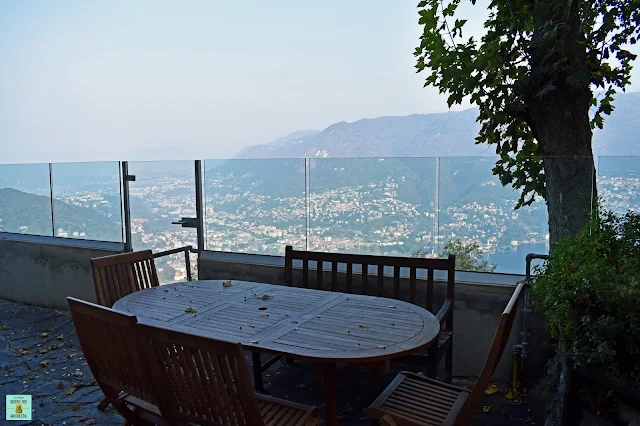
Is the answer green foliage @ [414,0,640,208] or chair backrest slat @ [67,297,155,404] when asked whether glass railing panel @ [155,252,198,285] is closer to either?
chair backrest slat @ [67,297,155,404]

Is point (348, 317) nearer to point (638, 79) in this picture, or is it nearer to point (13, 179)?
point (638, 79)

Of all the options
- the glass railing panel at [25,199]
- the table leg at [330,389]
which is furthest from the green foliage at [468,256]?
the glass railing panel at [25,199]

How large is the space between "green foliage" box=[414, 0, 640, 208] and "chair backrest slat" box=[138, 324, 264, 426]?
277cm

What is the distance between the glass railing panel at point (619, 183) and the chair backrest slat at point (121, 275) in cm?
344

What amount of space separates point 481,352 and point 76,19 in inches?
469

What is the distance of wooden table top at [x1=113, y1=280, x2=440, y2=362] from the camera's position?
95.7 inches

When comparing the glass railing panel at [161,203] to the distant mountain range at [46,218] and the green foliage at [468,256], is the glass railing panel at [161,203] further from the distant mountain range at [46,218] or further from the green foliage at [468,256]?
the green foliage at [468,256]

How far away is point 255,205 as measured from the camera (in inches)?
196

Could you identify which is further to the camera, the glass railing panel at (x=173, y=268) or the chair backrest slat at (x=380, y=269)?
the glass railing panel at (x=173, y=268)

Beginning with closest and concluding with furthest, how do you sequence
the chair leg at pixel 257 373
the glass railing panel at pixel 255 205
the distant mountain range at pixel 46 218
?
the chair leg at pixel 257 373, the glass railing panel at pixel 255 205, the distant mountain range at pixel 46 218

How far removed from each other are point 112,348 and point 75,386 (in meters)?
1.73

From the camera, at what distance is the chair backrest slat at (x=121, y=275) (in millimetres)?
3613

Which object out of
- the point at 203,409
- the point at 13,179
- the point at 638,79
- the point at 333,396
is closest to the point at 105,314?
the point at 203,409

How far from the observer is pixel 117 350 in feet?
7.80
